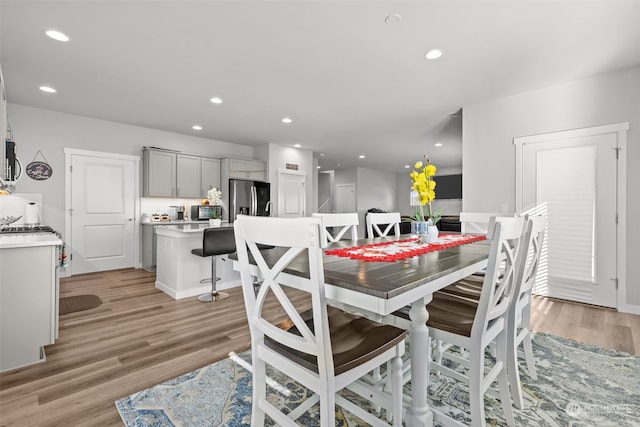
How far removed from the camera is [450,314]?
140 cm

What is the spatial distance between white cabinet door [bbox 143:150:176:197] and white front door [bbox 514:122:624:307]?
5481 mm

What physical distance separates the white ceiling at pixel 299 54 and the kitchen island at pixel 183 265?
181 cm

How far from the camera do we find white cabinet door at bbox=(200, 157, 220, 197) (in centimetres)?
572

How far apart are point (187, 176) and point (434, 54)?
464cm

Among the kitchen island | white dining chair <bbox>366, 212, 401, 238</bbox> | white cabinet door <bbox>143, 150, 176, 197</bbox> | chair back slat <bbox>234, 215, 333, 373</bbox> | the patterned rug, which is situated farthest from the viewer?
white cabinet door <bbox>143, 150, 176, 197</bbox>

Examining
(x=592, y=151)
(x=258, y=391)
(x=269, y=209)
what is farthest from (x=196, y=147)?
(x=592, y=151)

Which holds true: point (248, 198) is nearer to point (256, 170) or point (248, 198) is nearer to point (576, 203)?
point (256, 170)

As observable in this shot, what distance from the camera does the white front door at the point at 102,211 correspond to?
4.56 m

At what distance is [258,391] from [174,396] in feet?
2.37

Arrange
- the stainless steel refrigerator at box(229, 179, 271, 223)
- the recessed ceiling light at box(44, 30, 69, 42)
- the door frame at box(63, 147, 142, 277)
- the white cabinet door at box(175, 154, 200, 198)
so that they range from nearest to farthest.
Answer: the recessed ceiling light at box(44, 30, 69, 42) < the door frame at box(63, 147, 142, 277) < the white cabinet door at box(175, 154, 200, 198) < the stainless steel refrigerator at box(229, 179, 271, 223)

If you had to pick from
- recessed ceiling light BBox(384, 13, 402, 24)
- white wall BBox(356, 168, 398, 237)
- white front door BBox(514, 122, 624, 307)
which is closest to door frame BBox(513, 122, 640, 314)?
white front door BBox(514, 122, 624, 307)

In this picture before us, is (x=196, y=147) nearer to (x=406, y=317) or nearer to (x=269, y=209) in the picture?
(x=269, y=209)

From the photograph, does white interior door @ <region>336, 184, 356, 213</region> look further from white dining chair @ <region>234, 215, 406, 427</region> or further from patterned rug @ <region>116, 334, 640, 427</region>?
white dining chair @ <region>234, 215, 406, 427</region>

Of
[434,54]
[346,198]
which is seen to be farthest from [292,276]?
[346,198]
